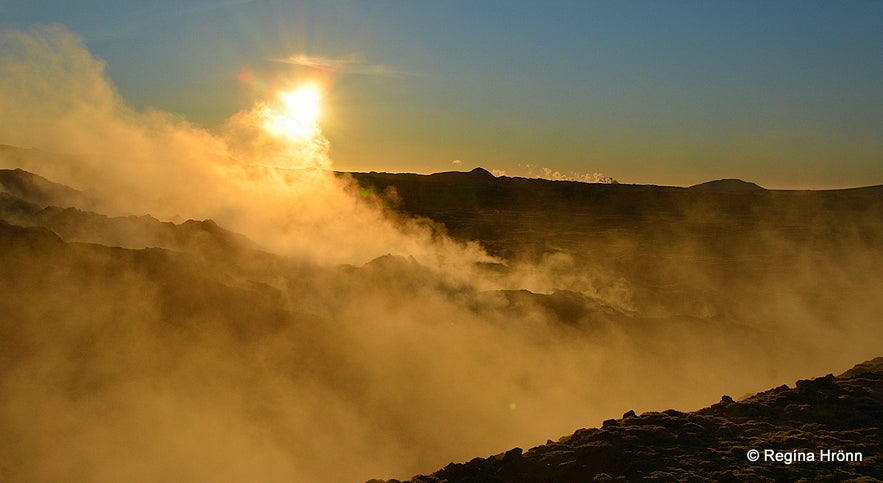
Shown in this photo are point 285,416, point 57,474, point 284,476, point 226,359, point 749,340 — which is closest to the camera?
point 57,474

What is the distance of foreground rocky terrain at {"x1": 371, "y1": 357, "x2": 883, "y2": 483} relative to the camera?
231 inches

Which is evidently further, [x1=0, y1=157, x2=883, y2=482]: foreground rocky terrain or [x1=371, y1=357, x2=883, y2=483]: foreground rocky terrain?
[x1=0, y1=157, x2=883, y2=482]: foreground rocky terrain

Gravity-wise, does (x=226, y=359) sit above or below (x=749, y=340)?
below

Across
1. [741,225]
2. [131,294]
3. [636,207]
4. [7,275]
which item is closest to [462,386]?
[131,294]

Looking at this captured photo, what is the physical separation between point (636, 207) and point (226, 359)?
42154 millimetres

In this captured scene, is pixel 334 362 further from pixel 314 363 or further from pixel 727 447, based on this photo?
pixel 727 447

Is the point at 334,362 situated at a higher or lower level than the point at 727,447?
higher

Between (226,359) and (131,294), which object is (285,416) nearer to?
(226,359)

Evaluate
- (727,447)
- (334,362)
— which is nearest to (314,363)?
(334,362)

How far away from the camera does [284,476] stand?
379 inches

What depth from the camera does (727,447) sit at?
6434 millimetres

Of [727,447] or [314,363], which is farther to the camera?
[314,363]

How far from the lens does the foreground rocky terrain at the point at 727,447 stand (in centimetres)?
587

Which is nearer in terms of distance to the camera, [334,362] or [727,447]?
[727,447]
